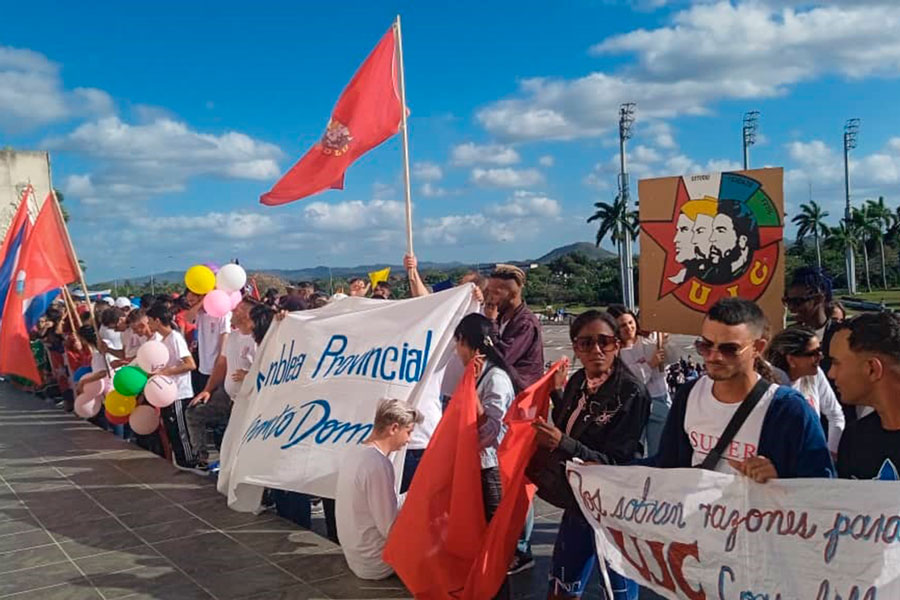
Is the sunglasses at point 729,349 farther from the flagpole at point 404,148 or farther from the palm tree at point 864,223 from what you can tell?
the palm tree at point 864,223

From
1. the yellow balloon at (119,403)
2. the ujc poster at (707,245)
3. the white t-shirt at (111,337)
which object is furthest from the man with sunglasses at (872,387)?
the white t-shirt at (111,337)

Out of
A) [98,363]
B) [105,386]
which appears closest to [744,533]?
[105,386]

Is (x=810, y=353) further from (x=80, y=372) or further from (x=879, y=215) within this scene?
(x=879, y=215)

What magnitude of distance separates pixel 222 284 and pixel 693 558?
6.49 meters

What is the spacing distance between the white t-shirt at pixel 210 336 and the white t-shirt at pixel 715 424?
5.97m

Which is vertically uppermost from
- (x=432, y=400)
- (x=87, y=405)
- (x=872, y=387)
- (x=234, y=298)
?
(x=234, y=298)

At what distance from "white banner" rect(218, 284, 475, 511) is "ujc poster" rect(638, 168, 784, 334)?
121 centimetres

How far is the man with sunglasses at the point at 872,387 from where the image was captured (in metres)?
2.67

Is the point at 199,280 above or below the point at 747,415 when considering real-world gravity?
above

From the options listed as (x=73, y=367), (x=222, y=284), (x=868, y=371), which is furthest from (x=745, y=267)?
(x=73, y=367)

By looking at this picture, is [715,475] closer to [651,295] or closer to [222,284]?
[651,295]

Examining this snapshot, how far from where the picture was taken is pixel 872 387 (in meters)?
2.72

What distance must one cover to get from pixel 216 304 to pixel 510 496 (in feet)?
16.7

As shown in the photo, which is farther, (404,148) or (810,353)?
(404,148)
